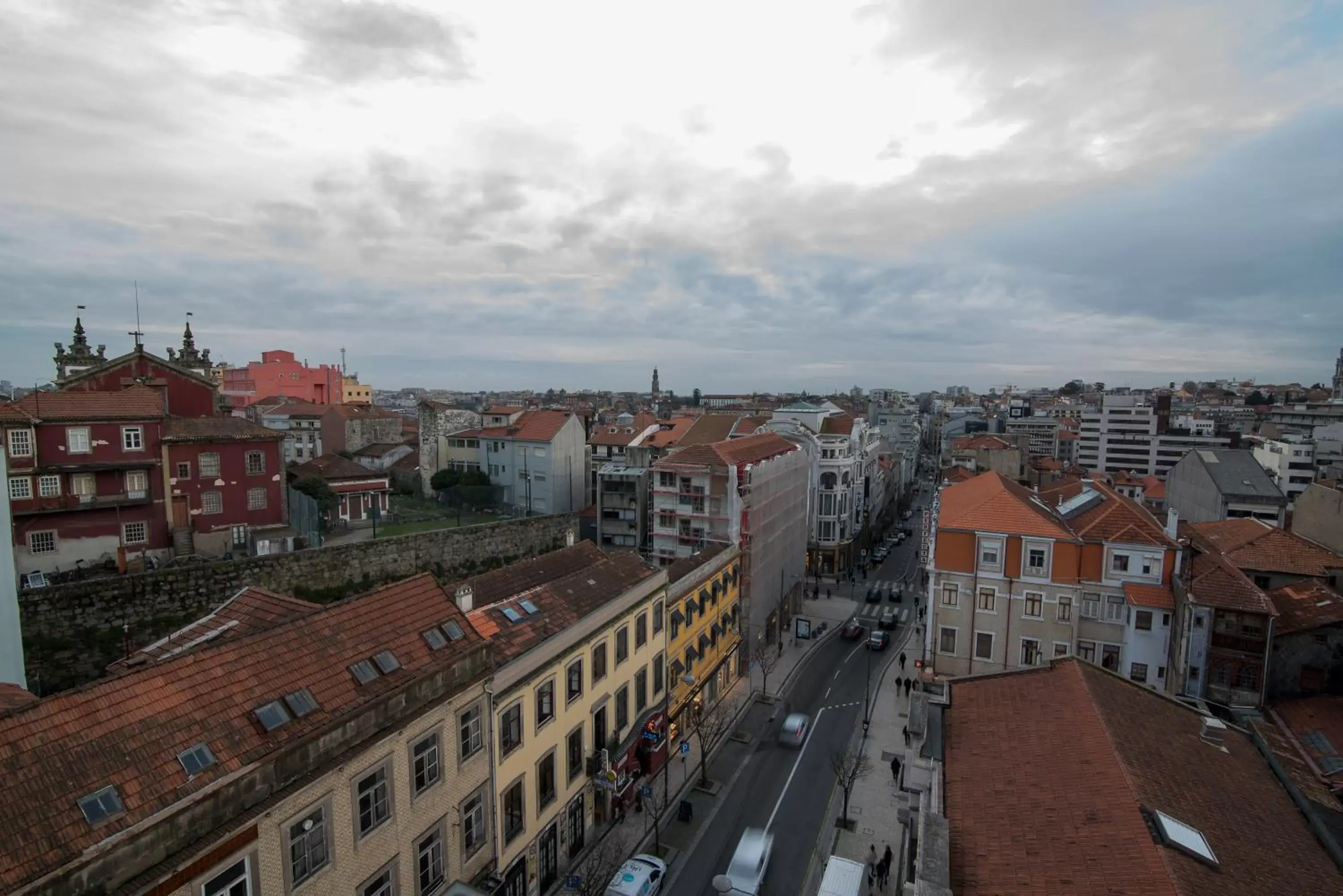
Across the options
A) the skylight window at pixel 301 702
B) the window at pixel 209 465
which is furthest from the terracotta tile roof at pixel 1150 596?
the window at pixel 209 465

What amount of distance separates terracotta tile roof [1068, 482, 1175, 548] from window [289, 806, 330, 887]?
110ft

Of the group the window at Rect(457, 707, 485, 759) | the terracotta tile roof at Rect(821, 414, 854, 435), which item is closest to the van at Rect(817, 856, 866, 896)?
the window at Rect(457, 707, 485, 759)

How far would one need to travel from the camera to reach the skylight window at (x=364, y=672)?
15.1m

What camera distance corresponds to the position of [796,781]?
98.4 feet

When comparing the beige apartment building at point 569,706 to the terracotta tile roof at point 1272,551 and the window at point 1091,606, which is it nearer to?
the window at point 1091,606

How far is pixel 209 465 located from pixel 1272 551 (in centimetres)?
6198

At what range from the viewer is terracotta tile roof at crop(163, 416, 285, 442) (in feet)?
127

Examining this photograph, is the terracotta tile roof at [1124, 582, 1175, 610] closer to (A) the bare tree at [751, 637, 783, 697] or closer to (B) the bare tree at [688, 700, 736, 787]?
(A) the bare tree at [751, 637, 783, 697]

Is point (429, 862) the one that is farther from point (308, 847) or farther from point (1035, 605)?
point (1035, 605)

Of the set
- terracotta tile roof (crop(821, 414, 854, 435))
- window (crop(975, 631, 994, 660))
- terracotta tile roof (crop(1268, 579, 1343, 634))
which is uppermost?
terracotta tile roof (crop(821, 414, 854, 435))

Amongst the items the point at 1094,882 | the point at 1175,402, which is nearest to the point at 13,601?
the point at 1094,882

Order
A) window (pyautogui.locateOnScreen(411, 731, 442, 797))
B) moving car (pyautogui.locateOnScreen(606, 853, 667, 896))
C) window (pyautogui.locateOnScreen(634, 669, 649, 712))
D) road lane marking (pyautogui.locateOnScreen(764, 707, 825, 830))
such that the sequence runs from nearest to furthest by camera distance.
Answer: window (pyautogui.locateOnScreen(411, 731, 442, 797)), moving car (pyautogui.locateOnScreen(606, 853, 667, 896)), road lane marking (pyautogui.locateOnScreen(764, 707, 825, 830)), window (pyautogui.locateOnScreen(634, 669, 649, 712))

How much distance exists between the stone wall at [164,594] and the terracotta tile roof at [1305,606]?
3302cm

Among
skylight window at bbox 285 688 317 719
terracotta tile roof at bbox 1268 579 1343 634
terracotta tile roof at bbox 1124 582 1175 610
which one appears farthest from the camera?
terracotta tile roof at bbox 1124 582 1175 610
